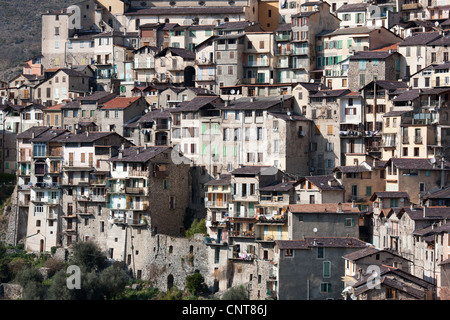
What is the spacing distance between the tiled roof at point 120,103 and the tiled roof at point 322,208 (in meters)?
26.8

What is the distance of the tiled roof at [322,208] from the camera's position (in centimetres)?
8475

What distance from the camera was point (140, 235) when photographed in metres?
95.6

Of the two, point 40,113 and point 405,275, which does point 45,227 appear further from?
point 405,275

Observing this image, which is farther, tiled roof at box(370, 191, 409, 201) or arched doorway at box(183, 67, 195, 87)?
arched doorway at box(183, 67, 195, 87)

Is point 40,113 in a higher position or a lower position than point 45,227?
higher

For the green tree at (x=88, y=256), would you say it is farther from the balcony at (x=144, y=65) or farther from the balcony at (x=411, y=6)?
the balcony at (x=411, y=6)

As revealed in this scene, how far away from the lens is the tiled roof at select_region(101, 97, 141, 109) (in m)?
108

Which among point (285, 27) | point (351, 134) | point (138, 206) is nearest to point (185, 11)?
point (285, 27)

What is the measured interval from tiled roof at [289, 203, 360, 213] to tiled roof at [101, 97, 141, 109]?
1054 inches

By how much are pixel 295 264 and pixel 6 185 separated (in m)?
40.9

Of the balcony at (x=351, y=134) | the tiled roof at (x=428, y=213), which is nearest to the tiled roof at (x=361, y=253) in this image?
the tiled roof at (x=428, y=213)

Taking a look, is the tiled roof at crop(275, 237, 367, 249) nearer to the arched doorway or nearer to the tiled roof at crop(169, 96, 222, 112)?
the tiled roof at crop(169, 96, 222, 112)

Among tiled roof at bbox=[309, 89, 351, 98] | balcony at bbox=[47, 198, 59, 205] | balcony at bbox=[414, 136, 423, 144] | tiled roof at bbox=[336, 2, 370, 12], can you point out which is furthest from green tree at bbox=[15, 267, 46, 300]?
tiled roof at bbox=[336, 2, 370, 12]
